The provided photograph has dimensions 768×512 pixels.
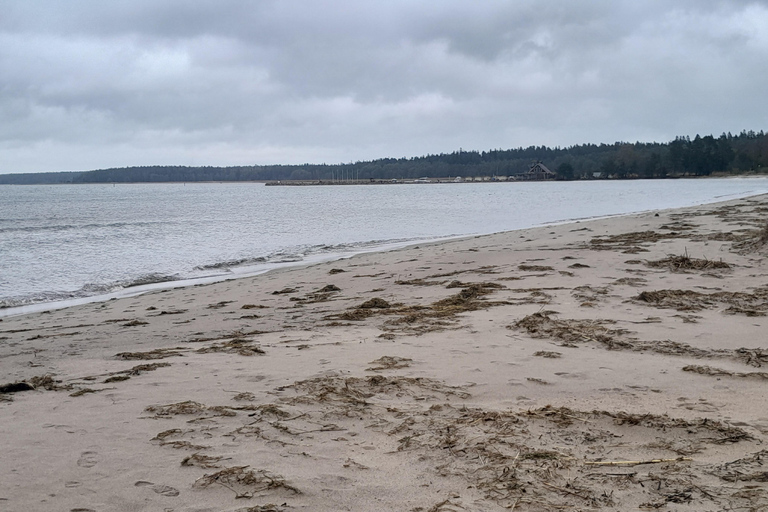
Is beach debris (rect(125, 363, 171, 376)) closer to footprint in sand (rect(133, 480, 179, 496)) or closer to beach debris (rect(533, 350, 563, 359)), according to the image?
footprint in sand (rect(133, 480, 179, 496))

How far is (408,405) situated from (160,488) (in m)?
1.84

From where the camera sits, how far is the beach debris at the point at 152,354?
20.3ft

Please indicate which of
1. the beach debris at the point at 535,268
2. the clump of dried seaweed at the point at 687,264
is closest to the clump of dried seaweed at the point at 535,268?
the beach debris at the point at 535,268

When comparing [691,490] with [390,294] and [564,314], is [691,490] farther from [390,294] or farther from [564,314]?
[390,294]

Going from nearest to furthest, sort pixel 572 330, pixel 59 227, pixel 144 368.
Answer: pixel 144 368 → pixel 572 330 → pixel 59 227

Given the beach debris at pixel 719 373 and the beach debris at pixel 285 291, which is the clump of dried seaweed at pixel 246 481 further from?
the beach debris at pixel 285 291

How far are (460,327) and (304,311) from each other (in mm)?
2900

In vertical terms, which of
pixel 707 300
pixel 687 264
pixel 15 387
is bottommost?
→ pixel 15 387

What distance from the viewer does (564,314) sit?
23.9ft

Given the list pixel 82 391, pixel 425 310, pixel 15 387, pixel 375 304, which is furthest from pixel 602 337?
pixel 15 387

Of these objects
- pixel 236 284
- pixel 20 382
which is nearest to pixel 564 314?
pixel 20 382

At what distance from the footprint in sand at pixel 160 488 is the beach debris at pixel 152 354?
3.18m

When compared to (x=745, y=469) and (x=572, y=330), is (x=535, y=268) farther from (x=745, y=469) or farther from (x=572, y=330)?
(x=745, y=469)

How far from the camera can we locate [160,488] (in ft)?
10.1
